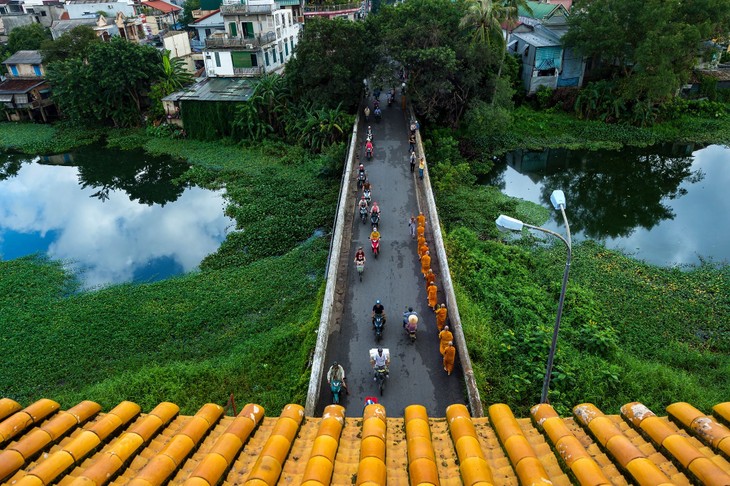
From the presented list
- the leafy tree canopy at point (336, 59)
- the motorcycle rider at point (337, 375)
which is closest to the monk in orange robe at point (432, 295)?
the motorcycle rider at point (337, 375)

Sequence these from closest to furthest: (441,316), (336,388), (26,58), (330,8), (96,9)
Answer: (336,388)
(441,316)
(26,58)
(330,8)
(96,9)

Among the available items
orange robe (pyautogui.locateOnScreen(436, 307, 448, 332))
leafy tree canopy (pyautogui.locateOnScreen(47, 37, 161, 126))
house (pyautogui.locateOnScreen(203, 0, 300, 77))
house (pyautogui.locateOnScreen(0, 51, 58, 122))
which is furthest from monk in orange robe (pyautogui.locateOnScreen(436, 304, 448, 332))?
house (pyautogui.locateOnScreen(0, 51, 58, 122))

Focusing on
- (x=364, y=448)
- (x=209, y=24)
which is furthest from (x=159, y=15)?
(x=364, y=448)

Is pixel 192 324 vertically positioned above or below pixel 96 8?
below

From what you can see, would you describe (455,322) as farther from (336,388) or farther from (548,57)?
(548,57)

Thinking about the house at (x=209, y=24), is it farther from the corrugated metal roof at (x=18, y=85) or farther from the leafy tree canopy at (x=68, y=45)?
the corrugated metal roof at (x=18, y=85)

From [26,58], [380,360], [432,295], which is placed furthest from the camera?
[26,58]

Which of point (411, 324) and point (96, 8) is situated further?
point (96, 8)
